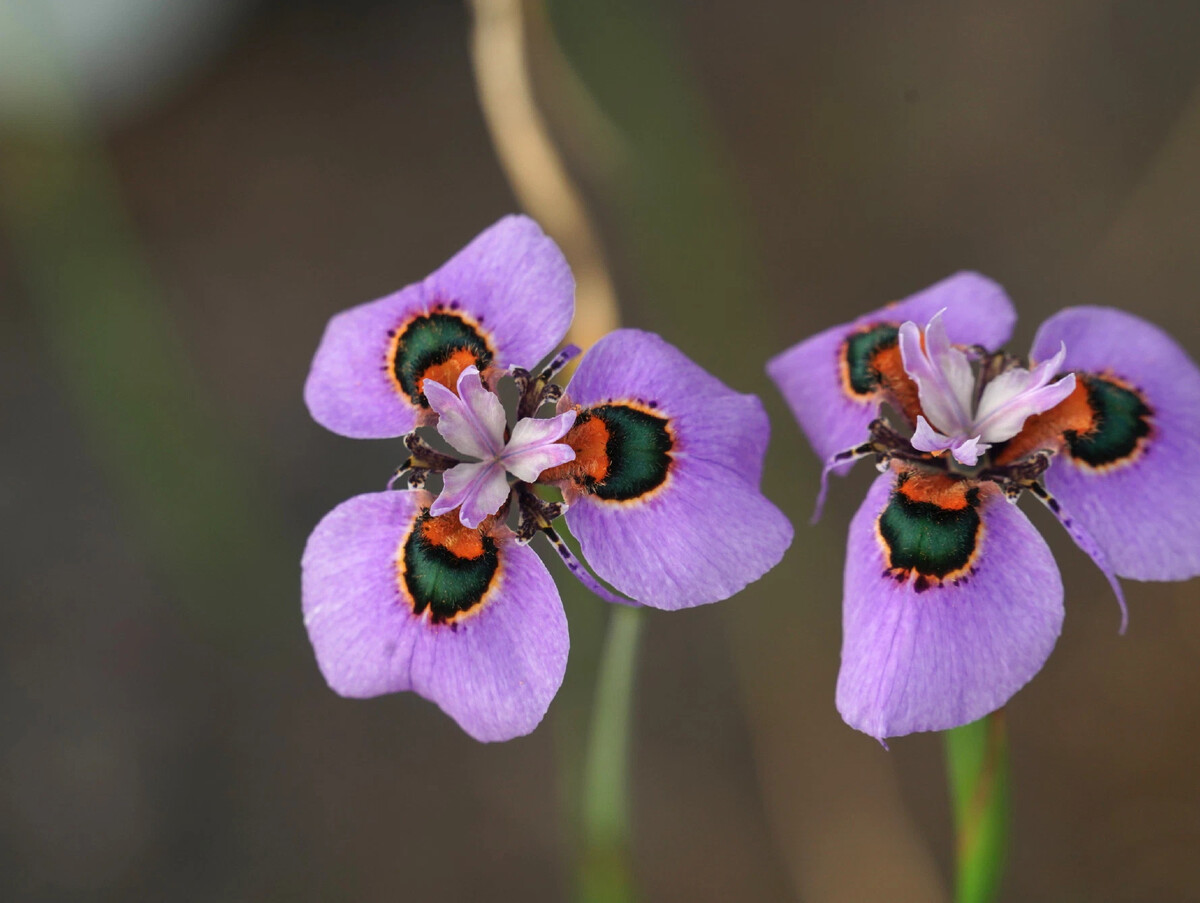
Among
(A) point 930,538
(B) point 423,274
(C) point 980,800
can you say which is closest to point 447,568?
(A) point 930,538

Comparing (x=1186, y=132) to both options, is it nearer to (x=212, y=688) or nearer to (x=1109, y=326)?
(x=1109, y=326)

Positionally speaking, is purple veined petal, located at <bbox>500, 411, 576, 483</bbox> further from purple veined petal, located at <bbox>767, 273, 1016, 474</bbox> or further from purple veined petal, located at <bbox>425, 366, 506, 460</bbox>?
purple veined petal, located at <bbox>767, 273, 1016, 474</bbox>

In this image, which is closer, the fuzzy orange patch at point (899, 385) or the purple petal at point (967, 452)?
the purple petal at point (967, 452)

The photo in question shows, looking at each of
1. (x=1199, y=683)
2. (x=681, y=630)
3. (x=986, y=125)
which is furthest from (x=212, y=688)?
(x=986, y=125)

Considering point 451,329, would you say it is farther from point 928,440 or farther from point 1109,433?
point 1109,433

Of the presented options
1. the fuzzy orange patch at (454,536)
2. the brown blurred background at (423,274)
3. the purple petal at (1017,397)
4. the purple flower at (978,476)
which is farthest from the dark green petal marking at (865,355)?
the brown blurred background at (423,274)

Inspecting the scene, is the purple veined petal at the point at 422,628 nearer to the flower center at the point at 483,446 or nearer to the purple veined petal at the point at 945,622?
the flower center at the point at 483,446
